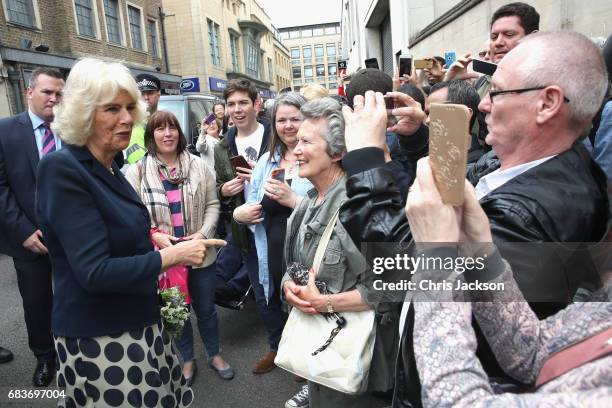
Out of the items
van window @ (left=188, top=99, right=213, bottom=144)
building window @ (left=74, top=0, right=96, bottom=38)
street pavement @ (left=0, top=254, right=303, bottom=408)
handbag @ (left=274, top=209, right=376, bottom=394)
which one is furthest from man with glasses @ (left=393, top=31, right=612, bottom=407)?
building window @ (left=74, top=0, right=96, bottom=38)

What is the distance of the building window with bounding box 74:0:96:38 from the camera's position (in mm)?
16234

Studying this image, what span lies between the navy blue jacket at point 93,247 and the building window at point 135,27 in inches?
831

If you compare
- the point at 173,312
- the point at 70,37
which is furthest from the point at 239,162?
the point at 70,37

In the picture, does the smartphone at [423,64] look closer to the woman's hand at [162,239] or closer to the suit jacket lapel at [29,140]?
the woman's hand at [162,239]

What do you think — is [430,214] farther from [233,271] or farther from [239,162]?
[233,271]

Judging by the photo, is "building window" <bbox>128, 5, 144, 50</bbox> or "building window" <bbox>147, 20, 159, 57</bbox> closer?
"building window" <bbox>128, 5, 144, 50</bbox>

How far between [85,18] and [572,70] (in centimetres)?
1988

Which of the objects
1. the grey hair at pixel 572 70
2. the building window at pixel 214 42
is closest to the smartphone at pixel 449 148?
the grey hair at pixel 572 70

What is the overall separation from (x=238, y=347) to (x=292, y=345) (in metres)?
1.83

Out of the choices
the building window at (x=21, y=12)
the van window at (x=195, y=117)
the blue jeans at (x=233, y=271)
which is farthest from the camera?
the building window at (x=21, y=12)

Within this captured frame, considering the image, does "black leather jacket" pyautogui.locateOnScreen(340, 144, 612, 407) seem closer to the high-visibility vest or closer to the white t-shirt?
the white t-shirt

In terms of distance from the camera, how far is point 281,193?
255 centimetres

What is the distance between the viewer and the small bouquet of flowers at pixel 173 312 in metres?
2.07

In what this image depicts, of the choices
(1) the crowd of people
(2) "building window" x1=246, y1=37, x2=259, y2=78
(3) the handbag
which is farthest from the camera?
(2) "building window" x1=246, y1=37, x2=259, y2=78
